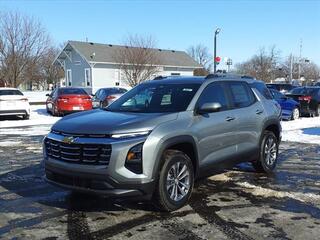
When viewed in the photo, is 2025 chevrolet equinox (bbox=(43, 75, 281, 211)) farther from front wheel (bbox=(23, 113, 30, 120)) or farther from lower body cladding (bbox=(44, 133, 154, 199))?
front wheel (bbox=(23, 113, 30, 120))

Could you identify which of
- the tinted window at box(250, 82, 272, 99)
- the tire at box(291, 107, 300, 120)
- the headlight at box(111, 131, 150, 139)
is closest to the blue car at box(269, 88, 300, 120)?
the tire at box(291, 107, 300, 120)

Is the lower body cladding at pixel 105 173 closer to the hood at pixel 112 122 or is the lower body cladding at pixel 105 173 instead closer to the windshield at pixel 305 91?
the hood at pixel 112 122

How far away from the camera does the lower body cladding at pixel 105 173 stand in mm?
5219

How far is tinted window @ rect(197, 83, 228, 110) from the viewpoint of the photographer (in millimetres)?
6562

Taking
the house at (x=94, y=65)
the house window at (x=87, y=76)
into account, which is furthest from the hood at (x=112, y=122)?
the house window at (x=87, y=76)

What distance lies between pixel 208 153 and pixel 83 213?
1.92 meters

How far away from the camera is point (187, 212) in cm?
581

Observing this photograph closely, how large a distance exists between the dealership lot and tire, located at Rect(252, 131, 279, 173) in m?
0.17

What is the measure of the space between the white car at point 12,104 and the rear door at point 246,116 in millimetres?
14481

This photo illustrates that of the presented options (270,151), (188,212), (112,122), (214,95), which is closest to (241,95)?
(214,95)

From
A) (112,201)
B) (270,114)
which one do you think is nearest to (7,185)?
(112,201)

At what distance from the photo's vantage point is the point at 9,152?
10719 mm

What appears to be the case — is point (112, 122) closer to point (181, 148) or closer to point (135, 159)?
point (135, 159)

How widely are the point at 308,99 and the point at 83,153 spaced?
58.9 feet
